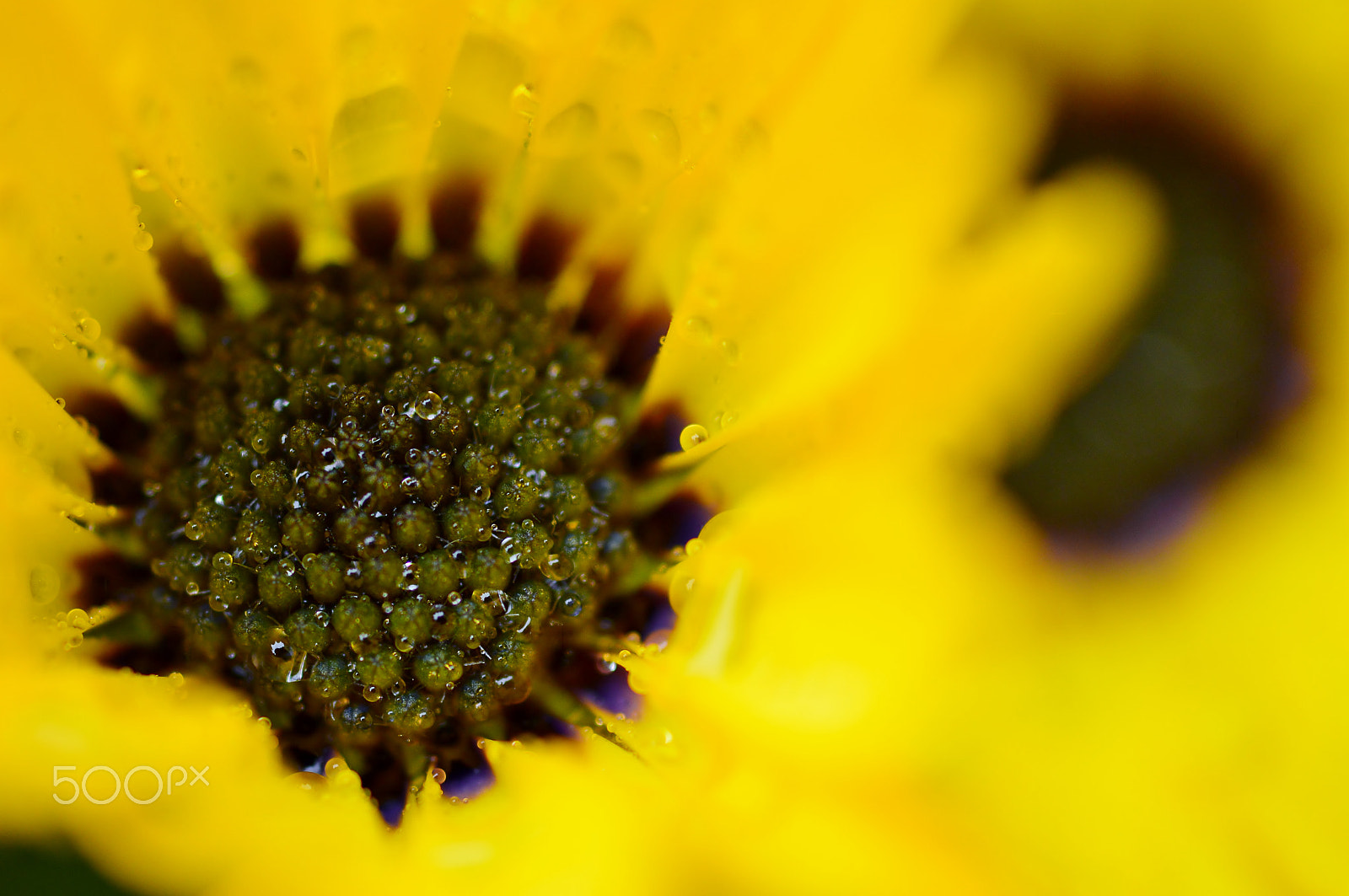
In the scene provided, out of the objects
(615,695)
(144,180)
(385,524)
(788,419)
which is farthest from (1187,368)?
(144,180)

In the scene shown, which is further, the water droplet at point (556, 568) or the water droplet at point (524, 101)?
the water droplet at point (524, 101)

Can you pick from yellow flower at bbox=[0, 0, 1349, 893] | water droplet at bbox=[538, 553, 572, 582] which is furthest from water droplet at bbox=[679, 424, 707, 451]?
water droplet at bbox=[538, 553, 572, 582]

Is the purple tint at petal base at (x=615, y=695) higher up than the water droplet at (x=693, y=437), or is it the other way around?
the water droplet at (x=693, y=437)

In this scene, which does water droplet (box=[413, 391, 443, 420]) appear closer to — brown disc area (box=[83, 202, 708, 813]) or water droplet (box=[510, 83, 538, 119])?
brown disc area (box=[83, 202, 708, 813])

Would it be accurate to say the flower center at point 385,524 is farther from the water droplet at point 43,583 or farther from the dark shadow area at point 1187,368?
the dark shadow area at point 1187,368

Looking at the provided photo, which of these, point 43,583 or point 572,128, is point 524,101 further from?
point 43,583

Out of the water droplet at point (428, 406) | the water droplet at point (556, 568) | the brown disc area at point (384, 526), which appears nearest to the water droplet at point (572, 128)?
the brown disc area at point (384, 526)

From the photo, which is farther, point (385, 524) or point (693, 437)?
point (693, 437)

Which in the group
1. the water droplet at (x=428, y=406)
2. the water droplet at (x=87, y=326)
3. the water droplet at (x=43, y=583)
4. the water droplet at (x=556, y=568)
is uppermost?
the water droplet at (x=428, y=406)
